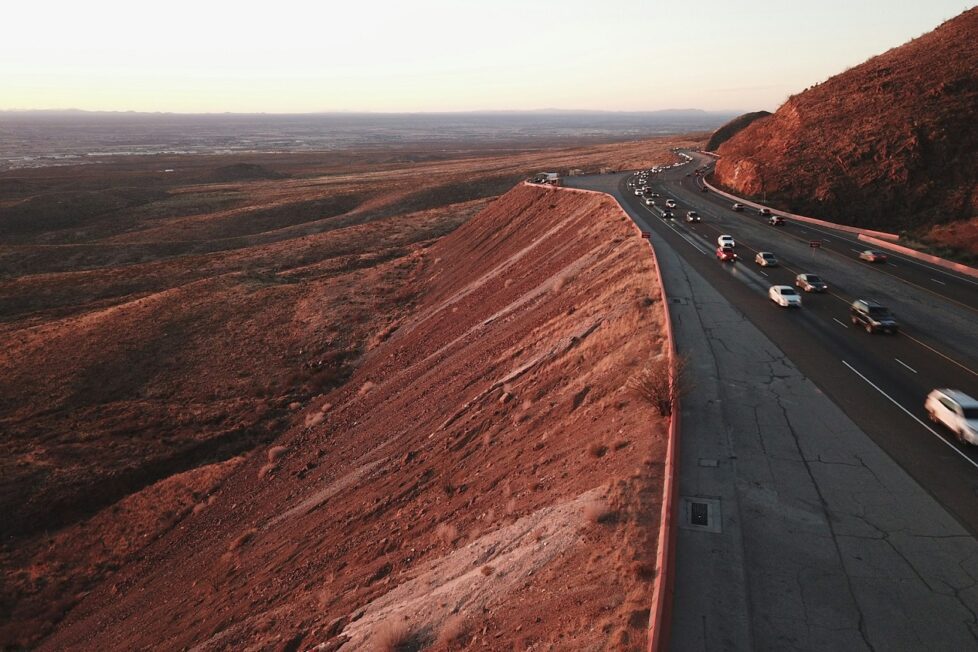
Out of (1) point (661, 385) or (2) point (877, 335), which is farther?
(2) point (877, 335)

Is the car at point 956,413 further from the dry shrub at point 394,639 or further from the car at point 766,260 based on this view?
the car at point 766,260

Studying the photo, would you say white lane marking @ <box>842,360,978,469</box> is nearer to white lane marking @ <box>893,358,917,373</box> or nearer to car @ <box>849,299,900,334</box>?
white lane marking @ <box>893,358,917,373</box>

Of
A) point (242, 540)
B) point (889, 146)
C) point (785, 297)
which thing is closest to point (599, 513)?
point (242, 540)

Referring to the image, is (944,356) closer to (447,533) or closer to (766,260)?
(766,260)

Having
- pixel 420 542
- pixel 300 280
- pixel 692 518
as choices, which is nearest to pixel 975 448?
pixel 692 518

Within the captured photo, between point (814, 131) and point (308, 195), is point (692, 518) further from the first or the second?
point (308, 195)

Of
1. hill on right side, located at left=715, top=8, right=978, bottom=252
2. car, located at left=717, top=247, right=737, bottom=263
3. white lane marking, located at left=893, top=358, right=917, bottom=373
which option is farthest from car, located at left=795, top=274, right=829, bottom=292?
hill on right side, located at left=715, top=8, right=978, bottom=252
